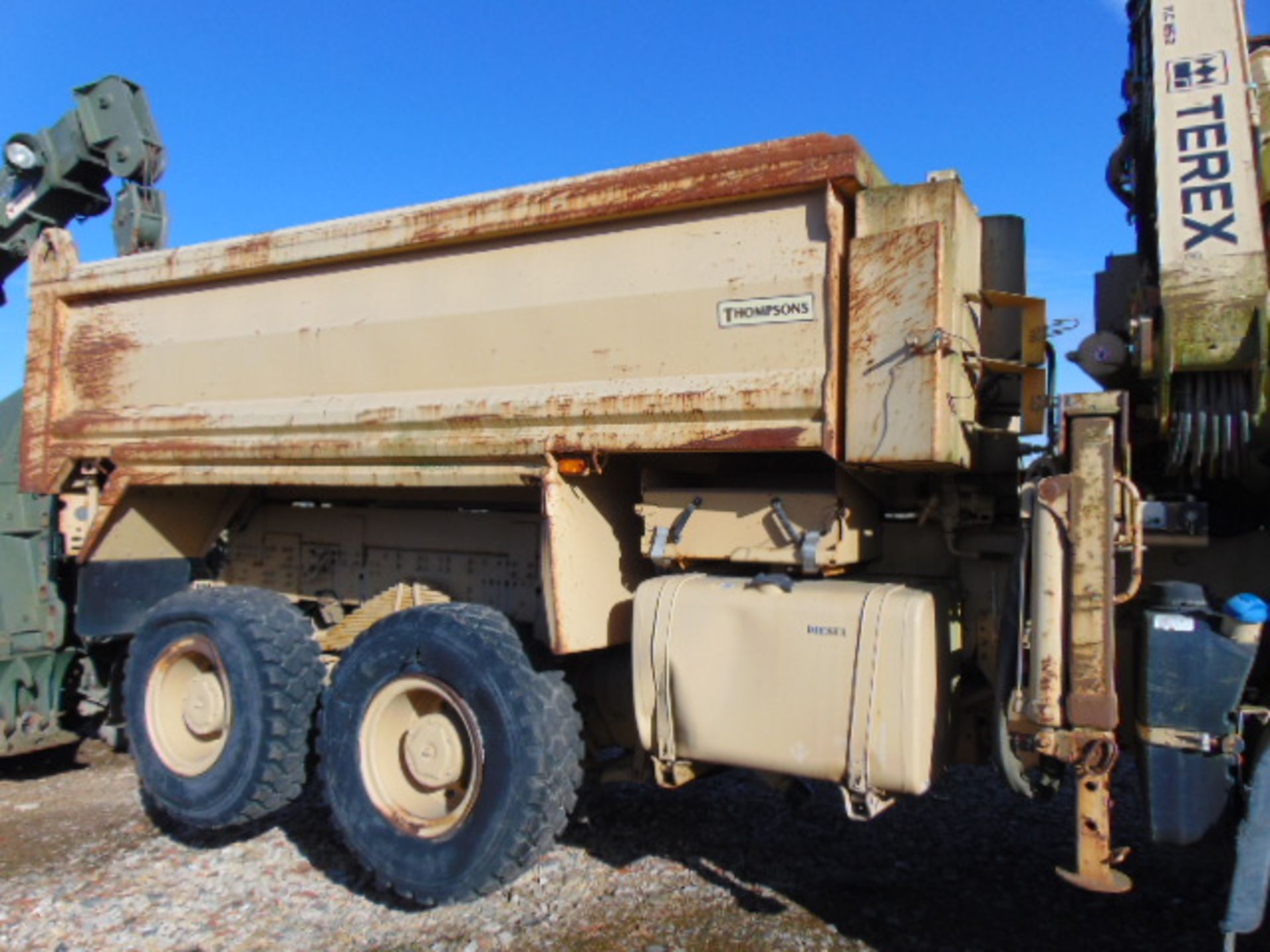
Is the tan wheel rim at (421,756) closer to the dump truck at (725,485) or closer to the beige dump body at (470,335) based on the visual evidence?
the dump truck at (725,485)

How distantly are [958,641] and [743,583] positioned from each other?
74 centimetres

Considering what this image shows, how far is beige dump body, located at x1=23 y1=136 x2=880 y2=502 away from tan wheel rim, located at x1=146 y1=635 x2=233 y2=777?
77 cm

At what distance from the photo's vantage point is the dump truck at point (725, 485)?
3.04 meters

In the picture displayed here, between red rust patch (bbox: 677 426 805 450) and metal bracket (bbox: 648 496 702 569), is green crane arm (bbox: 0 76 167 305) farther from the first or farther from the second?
red rust patch (bbox: 677 426 805 450)

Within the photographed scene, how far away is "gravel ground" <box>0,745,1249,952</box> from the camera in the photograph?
3766 mm

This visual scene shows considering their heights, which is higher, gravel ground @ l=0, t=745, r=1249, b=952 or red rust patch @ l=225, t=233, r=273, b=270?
red rust patch @ l=225, t=233, r=273, b=270

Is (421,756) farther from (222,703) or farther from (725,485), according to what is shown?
(725,485)

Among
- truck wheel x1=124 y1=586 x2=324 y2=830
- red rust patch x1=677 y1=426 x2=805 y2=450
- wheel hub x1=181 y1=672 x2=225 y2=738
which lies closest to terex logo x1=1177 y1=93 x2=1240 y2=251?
red rust patch x1=677 y1=426 x2=805 y2=450

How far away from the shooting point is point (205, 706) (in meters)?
4.81

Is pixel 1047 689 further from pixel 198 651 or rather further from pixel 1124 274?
pixel 198 651

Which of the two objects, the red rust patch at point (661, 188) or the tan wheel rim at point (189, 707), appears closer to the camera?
the red rust patch at point (661, 188)

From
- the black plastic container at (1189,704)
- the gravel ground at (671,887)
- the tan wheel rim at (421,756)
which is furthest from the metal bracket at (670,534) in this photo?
the black plastic container at (1189,704)

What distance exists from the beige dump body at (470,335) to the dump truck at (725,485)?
1 cm

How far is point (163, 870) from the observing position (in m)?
4.53
